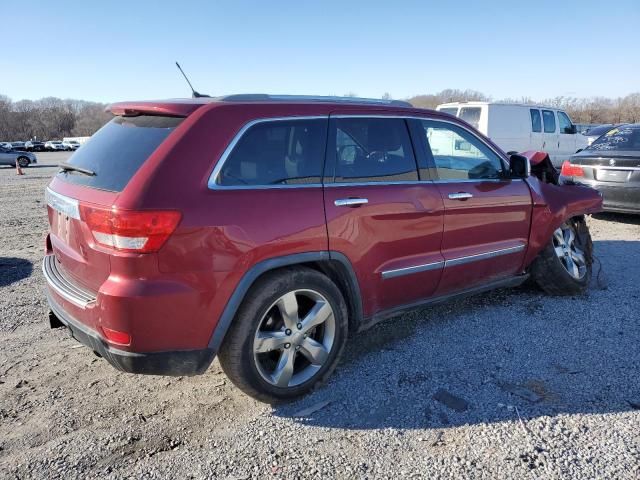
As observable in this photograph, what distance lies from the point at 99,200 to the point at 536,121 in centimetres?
1395

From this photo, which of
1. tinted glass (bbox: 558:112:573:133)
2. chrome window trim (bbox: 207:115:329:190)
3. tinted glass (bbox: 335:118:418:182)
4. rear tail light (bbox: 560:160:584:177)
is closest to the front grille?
chrome window trim (bbox: 207:115:329:190)

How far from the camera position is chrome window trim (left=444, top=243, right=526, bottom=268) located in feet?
12.5

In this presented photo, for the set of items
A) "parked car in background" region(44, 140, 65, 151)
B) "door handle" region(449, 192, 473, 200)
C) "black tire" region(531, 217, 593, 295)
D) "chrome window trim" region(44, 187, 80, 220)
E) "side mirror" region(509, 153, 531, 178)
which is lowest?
"black tire" region(531, 217, 593, 295)

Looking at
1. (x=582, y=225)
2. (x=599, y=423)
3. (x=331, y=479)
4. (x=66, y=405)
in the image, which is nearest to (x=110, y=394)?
(x=66, y=405)

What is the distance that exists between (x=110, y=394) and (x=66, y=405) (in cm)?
25

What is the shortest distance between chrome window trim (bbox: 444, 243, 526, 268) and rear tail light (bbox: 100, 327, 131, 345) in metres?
2.31

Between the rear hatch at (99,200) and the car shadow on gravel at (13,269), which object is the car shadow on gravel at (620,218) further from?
the car shadow on gravel at (13,269)

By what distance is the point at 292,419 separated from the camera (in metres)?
2.91

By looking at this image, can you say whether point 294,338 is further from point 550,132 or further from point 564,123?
point 564,123

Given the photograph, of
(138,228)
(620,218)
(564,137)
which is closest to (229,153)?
(138,228)

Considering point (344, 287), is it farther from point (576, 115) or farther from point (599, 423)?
point (576, 115)

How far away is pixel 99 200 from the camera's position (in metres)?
2.60

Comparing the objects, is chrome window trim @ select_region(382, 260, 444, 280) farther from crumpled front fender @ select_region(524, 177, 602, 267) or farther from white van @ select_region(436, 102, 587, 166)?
white van @ select_region(436, 102, 587, 166)

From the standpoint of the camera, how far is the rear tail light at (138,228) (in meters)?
2.45
